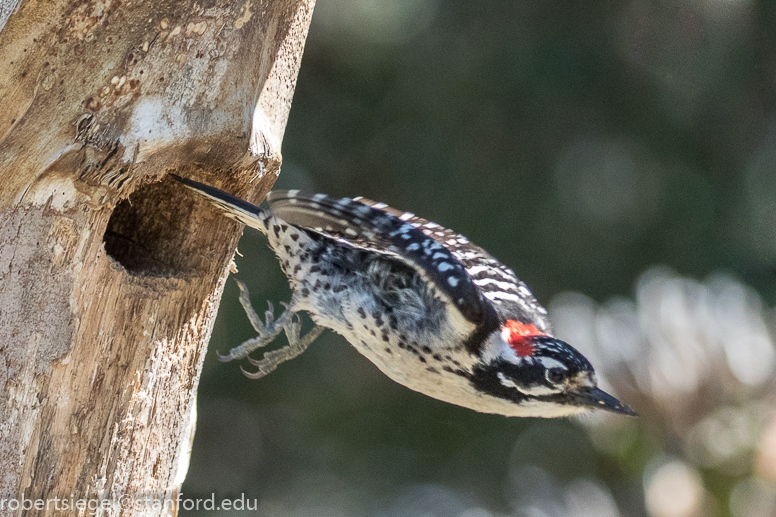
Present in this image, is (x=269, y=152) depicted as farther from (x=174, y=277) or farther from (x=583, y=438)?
(x=583, y=438)

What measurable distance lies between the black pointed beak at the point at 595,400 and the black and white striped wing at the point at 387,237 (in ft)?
1.06

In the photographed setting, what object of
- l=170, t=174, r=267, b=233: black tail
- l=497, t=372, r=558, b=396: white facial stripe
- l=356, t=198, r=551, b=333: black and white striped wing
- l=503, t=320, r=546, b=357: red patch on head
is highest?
l=356, t=198, r=551, b=333: black and white striped wing

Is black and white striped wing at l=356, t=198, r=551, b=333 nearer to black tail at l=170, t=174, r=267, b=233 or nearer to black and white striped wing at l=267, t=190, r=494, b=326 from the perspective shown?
black and white striped wing at l=267, t=190, r=494, b=326

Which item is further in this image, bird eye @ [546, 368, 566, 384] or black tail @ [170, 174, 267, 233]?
bird eye @ [546, 368, 566, 384]

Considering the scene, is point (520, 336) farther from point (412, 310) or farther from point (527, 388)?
point (412, 310)

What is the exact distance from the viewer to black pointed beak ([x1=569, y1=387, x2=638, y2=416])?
198 cm

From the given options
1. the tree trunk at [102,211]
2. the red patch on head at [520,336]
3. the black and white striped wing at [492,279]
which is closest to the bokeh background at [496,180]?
the black and white striped wing at [492,279]

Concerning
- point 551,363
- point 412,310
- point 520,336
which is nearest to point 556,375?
point 551,363

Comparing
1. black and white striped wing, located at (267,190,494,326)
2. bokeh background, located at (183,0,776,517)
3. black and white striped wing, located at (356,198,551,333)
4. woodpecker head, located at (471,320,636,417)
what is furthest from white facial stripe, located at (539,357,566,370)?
bokeh background, located at (183,0,776,517)

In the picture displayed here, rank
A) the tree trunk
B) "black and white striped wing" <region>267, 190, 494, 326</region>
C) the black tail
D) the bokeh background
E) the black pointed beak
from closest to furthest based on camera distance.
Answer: the tree trunk → the black tail → "black and white striped wing" <region>267, 190, 494, 326</region> → the black pointed beak → the bokeh background

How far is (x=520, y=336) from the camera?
82.0 inches

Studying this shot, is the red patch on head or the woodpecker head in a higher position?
the red patch on head

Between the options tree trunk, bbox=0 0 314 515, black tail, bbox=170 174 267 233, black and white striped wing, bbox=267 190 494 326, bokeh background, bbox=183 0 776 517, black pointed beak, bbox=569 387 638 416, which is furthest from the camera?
bokeh background, bbox=183 0 776 517

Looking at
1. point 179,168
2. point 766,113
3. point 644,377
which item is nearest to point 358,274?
point 179,168
